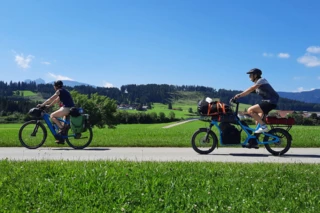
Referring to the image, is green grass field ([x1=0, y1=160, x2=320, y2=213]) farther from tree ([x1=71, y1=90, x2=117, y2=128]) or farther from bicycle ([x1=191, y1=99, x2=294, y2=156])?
tree ([x1=71, y1=90, x2=117, y2=128])

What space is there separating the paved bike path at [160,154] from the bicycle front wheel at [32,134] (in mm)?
330

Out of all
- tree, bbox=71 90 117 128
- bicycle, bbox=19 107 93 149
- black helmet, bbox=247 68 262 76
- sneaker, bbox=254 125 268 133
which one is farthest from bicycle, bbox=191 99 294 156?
tree, bbox=71 90 117 128

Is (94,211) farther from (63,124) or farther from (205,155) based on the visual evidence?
(63,124)

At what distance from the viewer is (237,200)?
4.87 metres

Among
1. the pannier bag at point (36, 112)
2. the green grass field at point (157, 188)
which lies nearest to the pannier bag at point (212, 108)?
the green grass field at point (157, 188)

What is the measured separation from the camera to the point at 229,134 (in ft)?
31.6

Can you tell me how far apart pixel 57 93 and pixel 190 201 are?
724 cm

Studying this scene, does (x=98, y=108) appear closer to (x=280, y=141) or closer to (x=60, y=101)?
(x=60, y=101)

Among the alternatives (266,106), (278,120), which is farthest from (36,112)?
(278,120)

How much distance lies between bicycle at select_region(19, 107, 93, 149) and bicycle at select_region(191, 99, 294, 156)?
12.4ft

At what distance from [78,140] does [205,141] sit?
417 cm

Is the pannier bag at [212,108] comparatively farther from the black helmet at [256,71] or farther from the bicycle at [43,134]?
the bicycle at [43,134]

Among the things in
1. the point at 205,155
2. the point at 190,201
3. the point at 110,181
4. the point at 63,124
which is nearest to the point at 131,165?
the point at 110,181

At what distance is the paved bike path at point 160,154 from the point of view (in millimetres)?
8555
